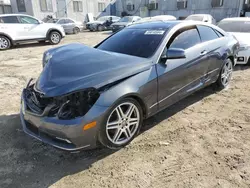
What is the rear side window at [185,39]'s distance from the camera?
3.44 metres

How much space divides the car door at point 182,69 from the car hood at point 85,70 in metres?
0.36

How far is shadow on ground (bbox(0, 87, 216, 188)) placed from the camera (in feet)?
7.98

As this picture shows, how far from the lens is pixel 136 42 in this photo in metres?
3.46

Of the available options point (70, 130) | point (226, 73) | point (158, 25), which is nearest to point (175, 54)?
point (158, 25)

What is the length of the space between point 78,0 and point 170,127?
87.9ft

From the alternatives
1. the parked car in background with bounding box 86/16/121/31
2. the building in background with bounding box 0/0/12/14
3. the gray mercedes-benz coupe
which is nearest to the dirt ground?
the gray mercedes-benz coupe

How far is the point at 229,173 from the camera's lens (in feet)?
8.00

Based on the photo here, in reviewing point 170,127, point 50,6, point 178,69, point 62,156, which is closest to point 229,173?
point 170,127

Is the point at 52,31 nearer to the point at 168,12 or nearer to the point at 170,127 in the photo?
the point at 170,127

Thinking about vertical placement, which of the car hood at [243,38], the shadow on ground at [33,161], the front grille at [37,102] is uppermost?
the car hood at [243,38]

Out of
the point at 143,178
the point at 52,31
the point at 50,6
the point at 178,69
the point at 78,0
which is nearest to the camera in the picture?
the point at 143,178

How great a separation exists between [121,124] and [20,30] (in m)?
9.83

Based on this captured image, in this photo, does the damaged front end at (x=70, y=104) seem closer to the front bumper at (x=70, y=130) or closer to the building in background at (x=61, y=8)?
the front bumper at (x=70, y=130)

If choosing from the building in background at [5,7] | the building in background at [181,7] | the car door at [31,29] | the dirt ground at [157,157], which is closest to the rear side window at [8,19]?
the car door at [31,29]
